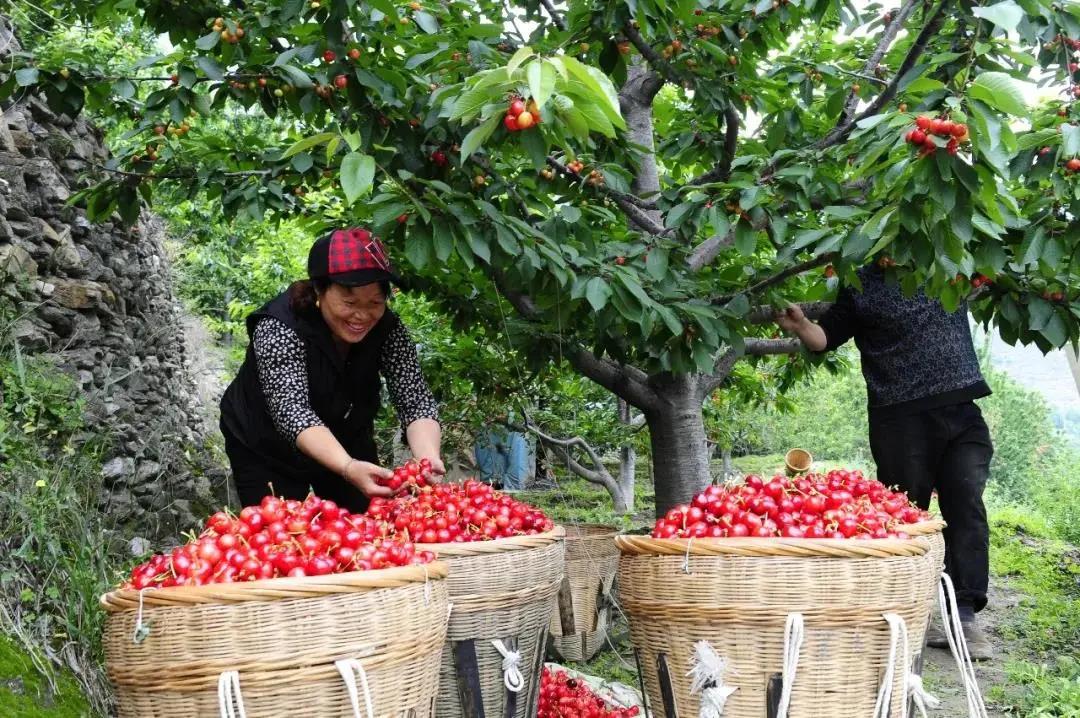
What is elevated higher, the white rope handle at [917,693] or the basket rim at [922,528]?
the basket rim at [922,528]

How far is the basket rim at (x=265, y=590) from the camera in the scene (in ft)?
5.23

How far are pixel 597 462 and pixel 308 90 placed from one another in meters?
4.32

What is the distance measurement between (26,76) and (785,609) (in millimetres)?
2592

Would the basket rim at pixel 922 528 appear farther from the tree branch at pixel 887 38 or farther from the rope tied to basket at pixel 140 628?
the tree branch at pixel 887 38

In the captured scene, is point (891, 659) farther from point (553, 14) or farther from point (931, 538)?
point (553, 14)

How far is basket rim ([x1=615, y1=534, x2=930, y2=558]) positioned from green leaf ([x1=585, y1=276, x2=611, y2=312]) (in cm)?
85

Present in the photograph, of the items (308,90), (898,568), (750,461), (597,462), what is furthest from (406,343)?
(750,461)

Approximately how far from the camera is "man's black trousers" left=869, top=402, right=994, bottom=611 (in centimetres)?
361

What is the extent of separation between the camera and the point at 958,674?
12.1 ft

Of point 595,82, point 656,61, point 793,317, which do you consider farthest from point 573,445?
point 595,82

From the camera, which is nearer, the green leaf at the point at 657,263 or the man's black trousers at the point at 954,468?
the green leaf at the point at 657,263

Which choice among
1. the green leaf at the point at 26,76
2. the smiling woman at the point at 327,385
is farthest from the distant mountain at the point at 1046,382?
the green leaf at the point at 26,76

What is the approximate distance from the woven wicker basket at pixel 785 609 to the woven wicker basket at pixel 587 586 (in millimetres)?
2050

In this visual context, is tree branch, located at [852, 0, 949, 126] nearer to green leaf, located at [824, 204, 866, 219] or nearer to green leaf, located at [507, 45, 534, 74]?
green leaf, located at [824, 204, 866, 219]
